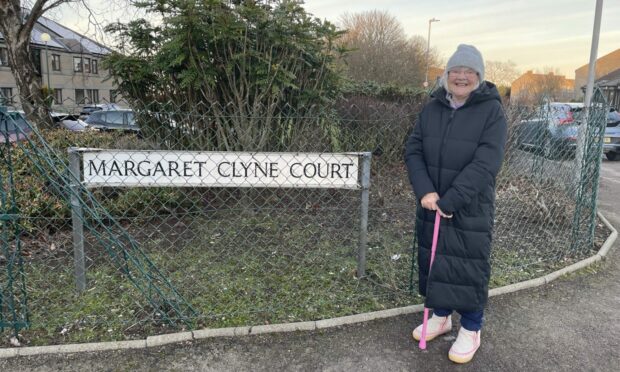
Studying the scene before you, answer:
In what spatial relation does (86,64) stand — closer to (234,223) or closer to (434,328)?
(234,223)

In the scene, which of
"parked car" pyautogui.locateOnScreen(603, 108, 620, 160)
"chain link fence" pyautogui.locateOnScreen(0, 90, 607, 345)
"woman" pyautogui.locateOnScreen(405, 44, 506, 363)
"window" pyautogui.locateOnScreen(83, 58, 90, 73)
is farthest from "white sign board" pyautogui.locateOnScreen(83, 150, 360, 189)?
"window" pyautogui.locateOnScreen(83, 58, 90, 73)

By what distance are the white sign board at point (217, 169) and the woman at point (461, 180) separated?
744 mm

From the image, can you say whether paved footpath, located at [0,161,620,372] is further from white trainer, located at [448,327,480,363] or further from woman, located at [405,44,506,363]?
woman, located at [405,44,506,363]

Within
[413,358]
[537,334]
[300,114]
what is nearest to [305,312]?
[413,358]

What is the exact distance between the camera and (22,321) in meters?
3.07

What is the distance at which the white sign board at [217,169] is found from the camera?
3.21m

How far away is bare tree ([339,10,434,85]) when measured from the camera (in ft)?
92.2

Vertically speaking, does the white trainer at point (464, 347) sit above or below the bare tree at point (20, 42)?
below

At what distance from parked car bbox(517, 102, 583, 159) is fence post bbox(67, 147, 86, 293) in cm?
479

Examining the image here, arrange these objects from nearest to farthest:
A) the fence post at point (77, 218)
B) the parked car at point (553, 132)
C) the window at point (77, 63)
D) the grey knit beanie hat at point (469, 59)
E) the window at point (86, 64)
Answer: the grey knit beanie hat at point (469, 59), the fence post at point (77, 218), the parked car at point (553, 132), the window at point (77, 63), the window at point (86, 64)

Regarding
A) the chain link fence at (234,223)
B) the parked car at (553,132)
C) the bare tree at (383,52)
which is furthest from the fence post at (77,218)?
the bare tree at (383,52)

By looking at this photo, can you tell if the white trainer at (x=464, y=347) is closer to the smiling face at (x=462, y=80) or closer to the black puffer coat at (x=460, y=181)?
the black puffer coat at (x=460, y=181)

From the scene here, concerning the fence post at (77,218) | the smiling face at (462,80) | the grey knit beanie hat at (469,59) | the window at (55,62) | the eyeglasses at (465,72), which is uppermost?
the window at (55,62)

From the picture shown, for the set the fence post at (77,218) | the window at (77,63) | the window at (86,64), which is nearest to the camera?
the fence post at (77,218)
